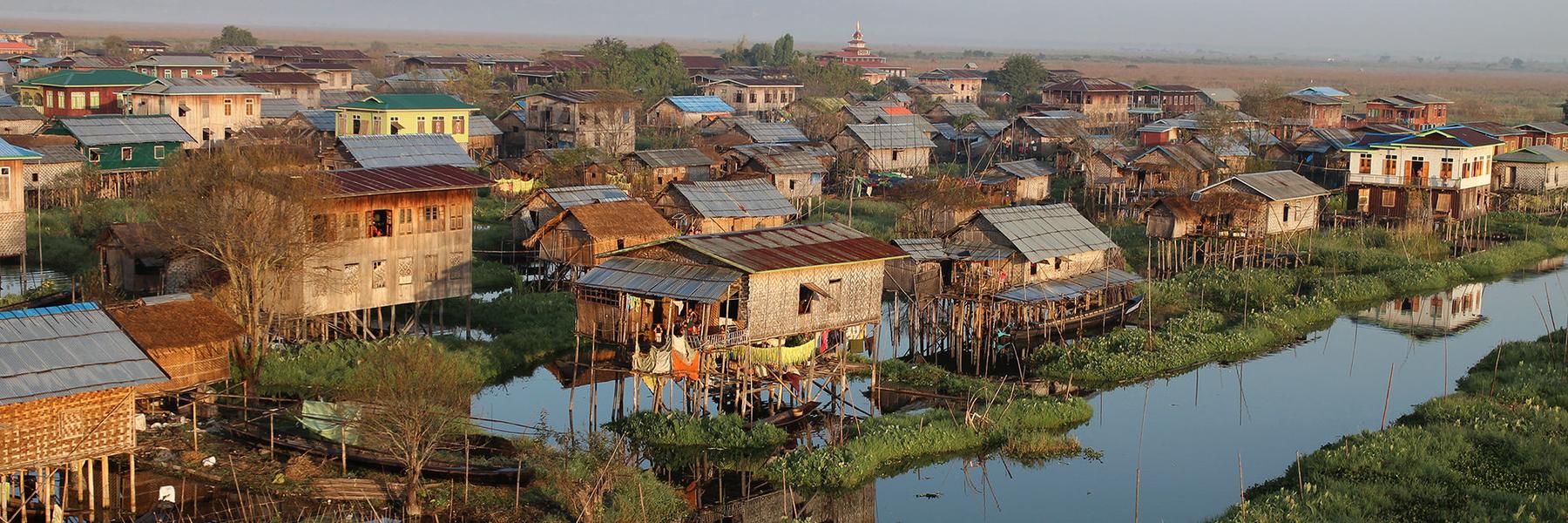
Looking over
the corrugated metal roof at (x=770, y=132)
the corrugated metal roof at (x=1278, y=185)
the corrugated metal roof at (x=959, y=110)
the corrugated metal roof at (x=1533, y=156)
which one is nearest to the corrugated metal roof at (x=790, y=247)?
the corrugated metal roof at (x=1278, y=185)

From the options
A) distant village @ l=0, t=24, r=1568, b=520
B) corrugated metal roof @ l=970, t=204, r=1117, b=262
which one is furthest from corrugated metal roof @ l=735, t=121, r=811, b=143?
corrugated metal roof @ l=970, t=204, r=1117, b=262

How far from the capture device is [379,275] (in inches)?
1047

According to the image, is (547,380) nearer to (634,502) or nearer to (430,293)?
(430,293)

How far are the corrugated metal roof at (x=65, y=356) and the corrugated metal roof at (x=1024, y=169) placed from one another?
3412 centimetres

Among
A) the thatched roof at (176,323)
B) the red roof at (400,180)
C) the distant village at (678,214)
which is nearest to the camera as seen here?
the thatched roof at (176,323)

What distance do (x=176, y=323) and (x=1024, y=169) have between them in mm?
32083

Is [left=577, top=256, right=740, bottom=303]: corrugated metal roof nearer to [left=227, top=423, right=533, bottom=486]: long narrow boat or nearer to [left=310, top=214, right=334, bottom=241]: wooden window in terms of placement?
[left=227, top=423, right=533, bottom=486]: long narrow boat

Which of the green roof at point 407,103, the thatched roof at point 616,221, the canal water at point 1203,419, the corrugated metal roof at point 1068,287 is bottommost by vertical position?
the canal water at point 1203,419

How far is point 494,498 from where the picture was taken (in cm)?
1927

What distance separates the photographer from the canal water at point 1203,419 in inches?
829

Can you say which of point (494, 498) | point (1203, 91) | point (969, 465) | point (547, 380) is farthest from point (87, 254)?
Result: point (1203, 91)

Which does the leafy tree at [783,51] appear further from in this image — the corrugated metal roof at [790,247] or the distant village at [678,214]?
the corrugated metal roof at [790,247]

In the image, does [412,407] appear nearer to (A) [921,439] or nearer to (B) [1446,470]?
(A) [921,439]

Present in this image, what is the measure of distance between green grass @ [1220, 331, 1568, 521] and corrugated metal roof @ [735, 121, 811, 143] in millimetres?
32324
